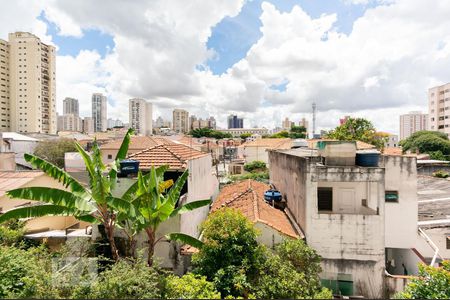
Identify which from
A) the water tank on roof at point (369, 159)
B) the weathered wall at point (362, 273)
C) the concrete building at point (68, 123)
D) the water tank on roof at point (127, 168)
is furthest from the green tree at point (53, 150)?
the concrete building at point (68, 123)

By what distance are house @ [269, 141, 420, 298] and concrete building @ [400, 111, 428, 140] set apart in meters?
142

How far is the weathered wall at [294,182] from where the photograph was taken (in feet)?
39.1

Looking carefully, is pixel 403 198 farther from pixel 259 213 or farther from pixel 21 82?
pixel 21 82

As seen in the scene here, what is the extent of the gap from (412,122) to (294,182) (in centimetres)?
15062

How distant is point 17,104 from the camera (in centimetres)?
7625

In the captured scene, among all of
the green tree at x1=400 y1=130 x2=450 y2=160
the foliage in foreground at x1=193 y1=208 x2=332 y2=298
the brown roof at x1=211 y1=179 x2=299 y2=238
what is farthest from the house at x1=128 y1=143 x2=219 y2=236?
the green tree at x1=400 y1=130 x2=450 y2=160

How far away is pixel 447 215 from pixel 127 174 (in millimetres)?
17528

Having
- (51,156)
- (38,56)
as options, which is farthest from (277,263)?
(38,56)

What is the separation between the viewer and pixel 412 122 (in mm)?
132000

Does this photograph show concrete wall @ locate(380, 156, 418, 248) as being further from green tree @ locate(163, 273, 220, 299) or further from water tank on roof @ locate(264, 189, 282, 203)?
green tree @ locate(163, 273, 220, 299)

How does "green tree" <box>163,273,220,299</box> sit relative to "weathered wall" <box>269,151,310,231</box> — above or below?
below

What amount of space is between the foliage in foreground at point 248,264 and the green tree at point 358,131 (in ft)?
83.0

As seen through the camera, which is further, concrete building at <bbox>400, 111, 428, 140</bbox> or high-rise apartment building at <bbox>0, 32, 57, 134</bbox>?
concrete building at <bbox>400, 111, 428, 140</bbox>

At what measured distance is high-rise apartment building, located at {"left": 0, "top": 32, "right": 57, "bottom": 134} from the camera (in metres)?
74.5
